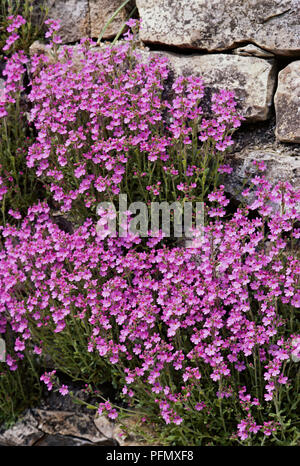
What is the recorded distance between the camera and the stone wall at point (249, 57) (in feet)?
12.7

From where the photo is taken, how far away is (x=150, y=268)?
399 centimetres

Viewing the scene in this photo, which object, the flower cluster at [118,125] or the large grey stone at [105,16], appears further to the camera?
the large grey stone at [105,16]

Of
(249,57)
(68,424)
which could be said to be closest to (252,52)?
(249,57)

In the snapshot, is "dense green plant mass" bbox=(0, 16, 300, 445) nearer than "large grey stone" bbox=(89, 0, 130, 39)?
Yes

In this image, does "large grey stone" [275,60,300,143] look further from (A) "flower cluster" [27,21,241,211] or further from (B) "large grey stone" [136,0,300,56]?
(A) "flower cluster" [27,21,241,211]

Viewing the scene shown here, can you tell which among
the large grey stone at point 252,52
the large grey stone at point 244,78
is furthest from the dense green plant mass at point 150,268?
the large grey stone at point 252,52

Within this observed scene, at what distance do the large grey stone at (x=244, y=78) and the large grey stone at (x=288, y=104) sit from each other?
92mm

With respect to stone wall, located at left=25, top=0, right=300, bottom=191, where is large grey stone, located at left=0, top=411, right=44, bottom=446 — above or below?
below

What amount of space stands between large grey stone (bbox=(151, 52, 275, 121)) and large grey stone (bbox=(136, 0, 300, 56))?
11cm

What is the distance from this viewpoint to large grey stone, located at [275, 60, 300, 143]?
Result: 12.7 feet

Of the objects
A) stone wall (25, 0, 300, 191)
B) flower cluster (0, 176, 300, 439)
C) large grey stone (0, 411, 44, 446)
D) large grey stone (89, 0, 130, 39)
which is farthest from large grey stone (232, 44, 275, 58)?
large grey stone (0, 411, 44, 446)

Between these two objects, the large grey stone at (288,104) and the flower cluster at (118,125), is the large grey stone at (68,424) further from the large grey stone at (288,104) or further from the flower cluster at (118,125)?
the large grey stone at (288,104)

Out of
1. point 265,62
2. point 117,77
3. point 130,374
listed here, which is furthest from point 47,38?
point 130,374

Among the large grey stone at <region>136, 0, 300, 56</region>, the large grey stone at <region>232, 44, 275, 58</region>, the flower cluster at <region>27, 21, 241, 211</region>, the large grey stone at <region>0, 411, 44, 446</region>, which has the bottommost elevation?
the large grey stone at <region>0, 411, 44, 446</region>
